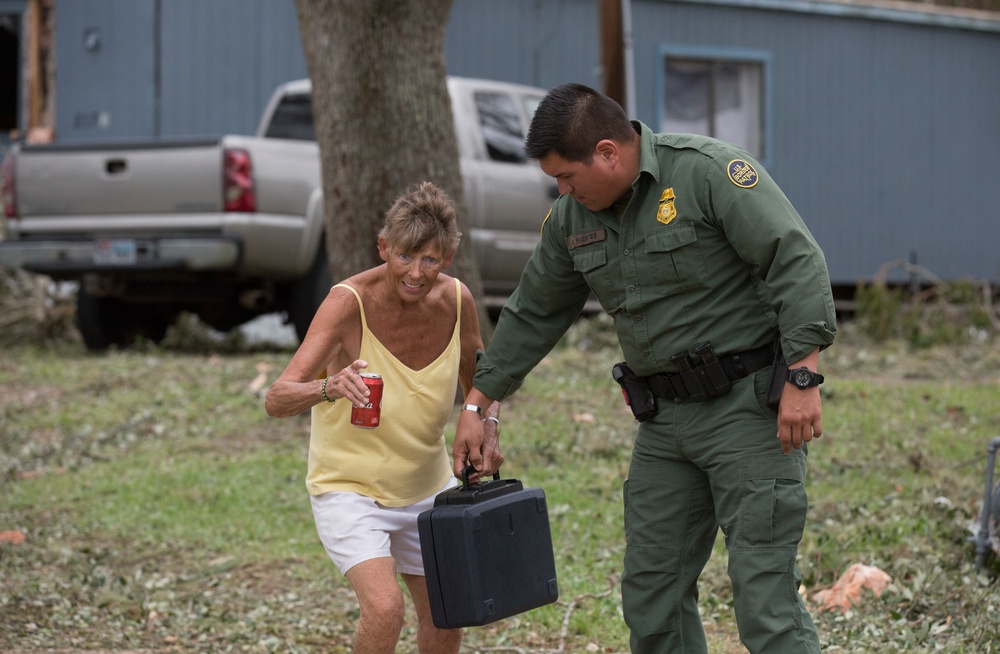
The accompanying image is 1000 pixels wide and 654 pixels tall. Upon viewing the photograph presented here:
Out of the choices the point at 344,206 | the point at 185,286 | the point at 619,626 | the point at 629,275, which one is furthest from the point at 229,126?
the point at 629,275

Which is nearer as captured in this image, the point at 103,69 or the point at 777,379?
the point at 777,379

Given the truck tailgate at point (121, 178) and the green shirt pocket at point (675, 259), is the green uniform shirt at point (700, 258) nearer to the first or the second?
the green shirt pocket at point (675, 259)

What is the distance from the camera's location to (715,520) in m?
3.96

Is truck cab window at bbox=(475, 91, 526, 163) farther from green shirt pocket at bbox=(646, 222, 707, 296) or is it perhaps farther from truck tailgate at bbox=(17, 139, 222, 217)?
green shirt pocket at bbox=(646, 222, 707, 296)

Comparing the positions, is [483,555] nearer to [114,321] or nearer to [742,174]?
[742,174]

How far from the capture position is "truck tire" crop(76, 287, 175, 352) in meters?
11.1

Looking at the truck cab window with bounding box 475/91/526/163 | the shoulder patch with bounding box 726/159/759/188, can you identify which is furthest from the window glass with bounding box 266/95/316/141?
the shoulder patch with bounding box 726/159/759/188

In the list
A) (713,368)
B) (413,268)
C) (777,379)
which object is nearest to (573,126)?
(413,268)

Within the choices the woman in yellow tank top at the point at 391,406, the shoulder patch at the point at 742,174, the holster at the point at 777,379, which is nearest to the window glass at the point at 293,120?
the woman in yellow tank top at the point at 391,406

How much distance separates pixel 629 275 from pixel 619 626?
6.50 ft

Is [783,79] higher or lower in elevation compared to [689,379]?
higher

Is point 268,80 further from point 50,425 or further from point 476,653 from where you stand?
point 476,653

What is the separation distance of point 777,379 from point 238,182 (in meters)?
6.89

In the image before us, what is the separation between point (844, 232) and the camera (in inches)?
642
